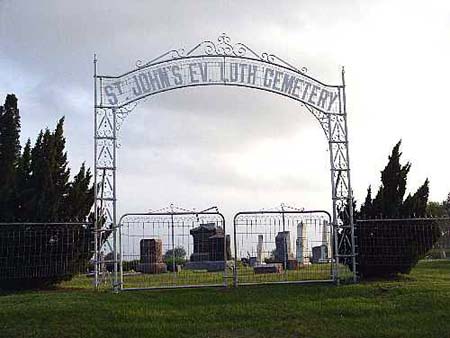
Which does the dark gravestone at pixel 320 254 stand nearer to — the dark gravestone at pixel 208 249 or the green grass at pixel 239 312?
the green grass at pixel 239 312

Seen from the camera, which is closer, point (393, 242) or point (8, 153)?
point (393, 242)

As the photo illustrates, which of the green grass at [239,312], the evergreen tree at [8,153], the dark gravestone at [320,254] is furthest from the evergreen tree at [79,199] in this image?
the dark gravestone at [320,254]

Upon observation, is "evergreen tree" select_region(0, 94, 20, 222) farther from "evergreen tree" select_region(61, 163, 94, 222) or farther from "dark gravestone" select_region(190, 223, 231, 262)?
"dark gravestone" select_region(190, 223, 231, 262)

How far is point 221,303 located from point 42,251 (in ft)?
13.6

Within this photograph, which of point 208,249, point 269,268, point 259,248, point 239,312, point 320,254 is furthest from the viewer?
point 269,268

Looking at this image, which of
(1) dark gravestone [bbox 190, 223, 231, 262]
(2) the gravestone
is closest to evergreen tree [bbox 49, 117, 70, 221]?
(1) dark gravestone [bbox 190, 223, 231, 262]

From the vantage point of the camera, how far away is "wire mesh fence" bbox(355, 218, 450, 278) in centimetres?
1279

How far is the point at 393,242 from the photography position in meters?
12.8

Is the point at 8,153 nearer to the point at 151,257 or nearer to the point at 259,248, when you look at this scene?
the point at 151,257

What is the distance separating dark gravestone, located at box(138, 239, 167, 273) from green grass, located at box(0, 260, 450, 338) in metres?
1.49

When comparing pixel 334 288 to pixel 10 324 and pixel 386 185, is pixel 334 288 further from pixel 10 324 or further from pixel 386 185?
pixel 10 324

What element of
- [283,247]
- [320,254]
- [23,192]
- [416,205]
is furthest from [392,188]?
[23,192]

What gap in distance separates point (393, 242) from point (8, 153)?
8673mm

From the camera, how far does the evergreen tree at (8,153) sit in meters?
13.0
